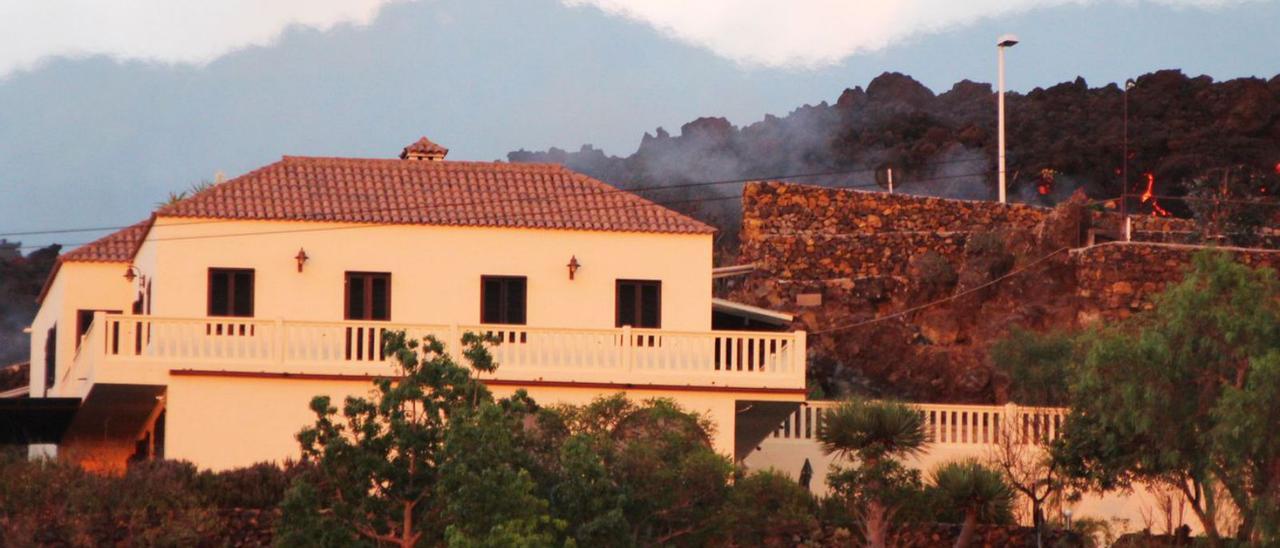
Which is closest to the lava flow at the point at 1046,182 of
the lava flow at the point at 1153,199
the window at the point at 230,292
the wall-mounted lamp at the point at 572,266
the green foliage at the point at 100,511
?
the lava flow at the point at 1153,199

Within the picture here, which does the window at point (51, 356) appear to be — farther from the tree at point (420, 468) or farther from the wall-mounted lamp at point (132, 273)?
the tree at point (420, 468)

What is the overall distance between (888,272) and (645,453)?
21.8 metres

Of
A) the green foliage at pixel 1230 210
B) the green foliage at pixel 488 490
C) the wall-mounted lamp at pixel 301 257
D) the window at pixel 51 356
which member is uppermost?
the green foliage at pixel 1230 210

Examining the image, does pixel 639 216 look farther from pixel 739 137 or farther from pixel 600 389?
pixel 739 137

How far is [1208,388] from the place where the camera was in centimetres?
2339

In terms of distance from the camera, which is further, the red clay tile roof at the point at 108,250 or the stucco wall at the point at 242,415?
the red clay tile roof at the point at 108,250

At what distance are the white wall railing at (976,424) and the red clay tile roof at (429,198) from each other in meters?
3.12

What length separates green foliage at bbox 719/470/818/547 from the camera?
24562 mm

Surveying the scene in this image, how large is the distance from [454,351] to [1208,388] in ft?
32.9

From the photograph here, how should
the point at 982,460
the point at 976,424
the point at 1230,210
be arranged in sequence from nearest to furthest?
the point at 982,460 → the point at 976,424 → the point at 1230,210

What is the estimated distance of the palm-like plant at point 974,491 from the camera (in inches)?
1035

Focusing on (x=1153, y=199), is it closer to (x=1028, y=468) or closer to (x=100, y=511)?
(x=1028, y=468)

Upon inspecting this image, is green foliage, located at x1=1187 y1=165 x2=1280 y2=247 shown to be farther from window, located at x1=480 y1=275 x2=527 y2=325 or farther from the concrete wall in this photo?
window, located at x1=480 y1=275 x2=527 y2=325

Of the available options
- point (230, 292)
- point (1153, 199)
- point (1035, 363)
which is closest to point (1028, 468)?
point (1035, 363)
